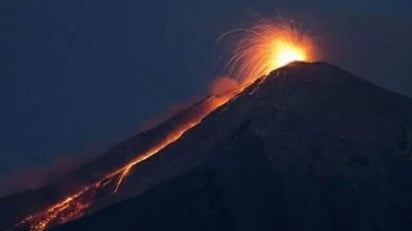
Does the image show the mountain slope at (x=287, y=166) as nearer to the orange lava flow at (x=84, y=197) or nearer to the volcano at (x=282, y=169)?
the volcano at (x=282, y=169)

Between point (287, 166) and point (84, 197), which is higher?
point (84, 197)

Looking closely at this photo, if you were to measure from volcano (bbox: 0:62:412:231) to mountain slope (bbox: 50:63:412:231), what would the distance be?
2.9 inches

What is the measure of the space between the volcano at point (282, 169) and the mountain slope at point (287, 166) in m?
0.07

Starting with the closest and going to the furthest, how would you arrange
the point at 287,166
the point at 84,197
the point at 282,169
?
the point at 282,169
the point at 287,166
the point at 84,197

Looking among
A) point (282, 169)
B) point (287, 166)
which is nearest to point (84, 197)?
point (282, 169)

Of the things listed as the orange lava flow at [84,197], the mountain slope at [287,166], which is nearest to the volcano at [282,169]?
the mountain slope at [287,166]

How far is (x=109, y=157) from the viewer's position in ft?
380

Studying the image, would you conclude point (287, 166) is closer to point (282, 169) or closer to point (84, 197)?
point (282, 169)

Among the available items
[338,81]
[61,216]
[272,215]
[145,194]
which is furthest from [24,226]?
[338,81]

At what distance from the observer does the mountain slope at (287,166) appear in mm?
93812

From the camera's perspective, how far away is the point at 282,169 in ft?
323

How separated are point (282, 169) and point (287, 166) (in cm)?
47

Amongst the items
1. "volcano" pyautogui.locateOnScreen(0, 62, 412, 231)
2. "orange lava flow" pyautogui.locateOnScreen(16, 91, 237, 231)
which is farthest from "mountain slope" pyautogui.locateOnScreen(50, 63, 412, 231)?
"orange lava flow" pyautogui.locateOnScreen(16, 91, 237, 231)

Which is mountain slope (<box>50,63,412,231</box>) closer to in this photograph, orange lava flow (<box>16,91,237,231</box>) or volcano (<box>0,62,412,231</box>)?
volcano (<box>0,62,412,231</box>)
